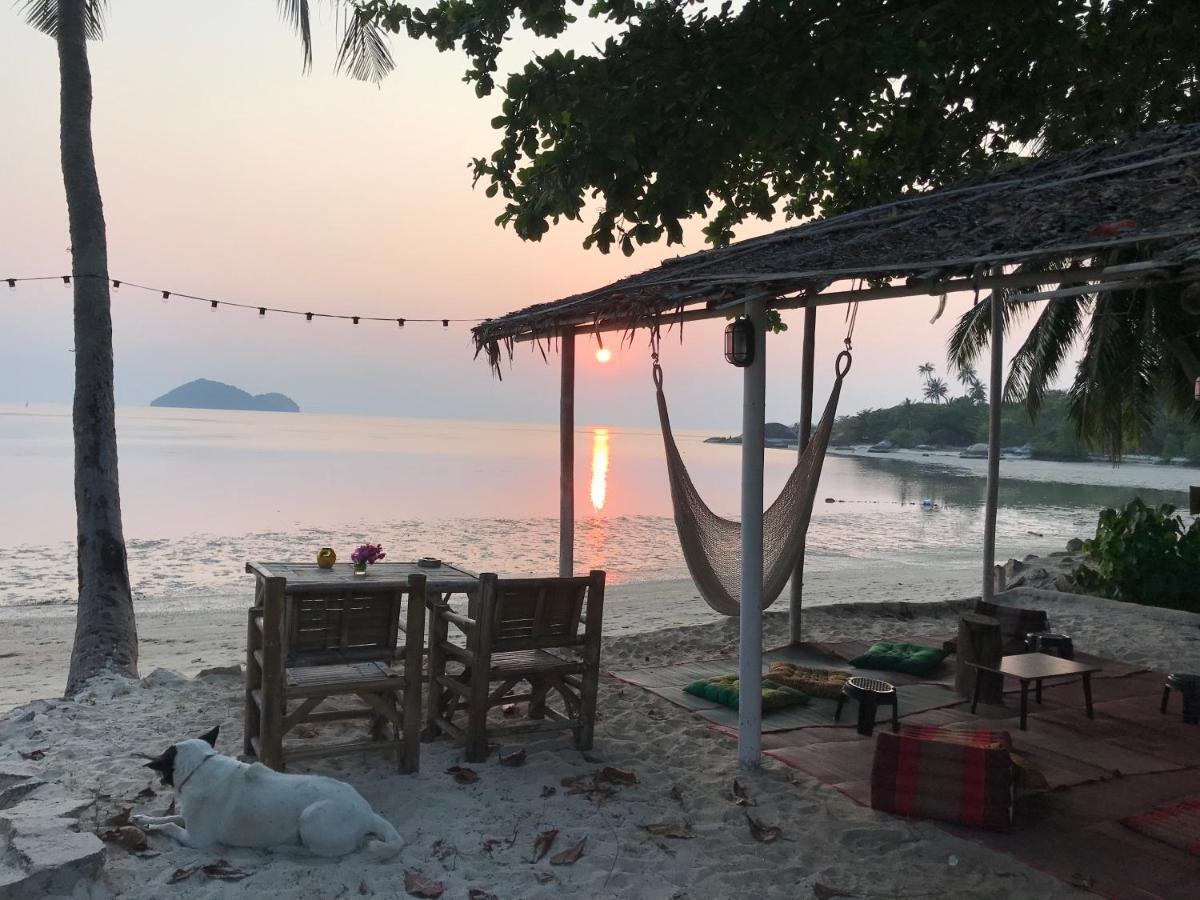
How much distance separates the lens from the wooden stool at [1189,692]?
3693 mm

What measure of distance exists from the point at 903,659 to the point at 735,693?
1.22m

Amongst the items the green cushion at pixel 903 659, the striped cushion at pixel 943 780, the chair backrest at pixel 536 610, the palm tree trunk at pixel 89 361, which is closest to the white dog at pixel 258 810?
the chair backrest at pixel 536 610

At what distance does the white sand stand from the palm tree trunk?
3.85ft

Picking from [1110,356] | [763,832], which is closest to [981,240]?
[763,832]

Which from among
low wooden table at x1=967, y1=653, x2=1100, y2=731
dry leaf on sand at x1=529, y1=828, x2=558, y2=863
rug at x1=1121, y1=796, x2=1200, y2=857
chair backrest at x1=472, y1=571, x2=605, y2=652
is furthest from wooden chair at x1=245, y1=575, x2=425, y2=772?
low wooden table at x1=967, y1=653, x2=1100, y2=731

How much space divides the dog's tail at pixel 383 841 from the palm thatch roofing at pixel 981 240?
2075mm

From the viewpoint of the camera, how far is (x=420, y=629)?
3.02 m

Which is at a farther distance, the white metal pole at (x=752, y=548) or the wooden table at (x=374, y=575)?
the wooden table at (x=374, y=575)

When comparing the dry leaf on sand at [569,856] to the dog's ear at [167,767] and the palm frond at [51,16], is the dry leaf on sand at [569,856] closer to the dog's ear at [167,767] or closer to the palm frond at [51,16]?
the dog's ear at [167,767]

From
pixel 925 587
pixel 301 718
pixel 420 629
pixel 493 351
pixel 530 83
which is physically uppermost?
pixel 530 83

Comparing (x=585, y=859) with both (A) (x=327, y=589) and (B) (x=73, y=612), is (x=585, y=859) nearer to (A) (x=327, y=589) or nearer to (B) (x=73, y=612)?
(A) (x=327, y=589)

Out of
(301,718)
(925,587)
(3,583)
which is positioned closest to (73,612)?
(3,583)

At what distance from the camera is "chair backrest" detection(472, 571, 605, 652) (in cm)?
313

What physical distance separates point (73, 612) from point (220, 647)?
7.97ft
